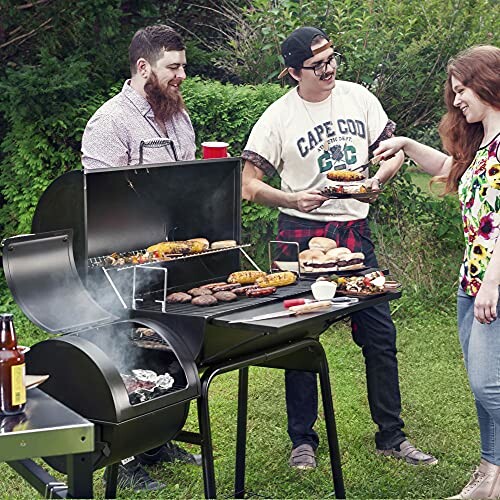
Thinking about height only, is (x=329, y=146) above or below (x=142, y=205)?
above

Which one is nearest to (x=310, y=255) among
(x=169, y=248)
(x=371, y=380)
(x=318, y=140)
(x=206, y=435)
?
(x=318, y=140)

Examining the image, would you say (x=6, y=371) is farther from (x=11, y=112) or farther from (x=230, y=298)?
(x=11, y=112)

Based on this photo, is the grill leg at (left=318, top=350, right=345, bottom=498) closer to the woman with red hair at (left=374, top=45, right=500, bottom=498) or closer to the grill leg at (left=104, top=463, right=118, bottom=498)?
the woman with red hair at (left=374, top=45, right=500, bottom=498)

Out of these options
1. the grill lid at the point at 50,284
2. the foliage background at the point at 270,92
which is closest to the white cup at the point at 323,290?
the grill lid at the point at 50,284

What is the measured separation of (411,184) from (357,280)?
3.90 meters

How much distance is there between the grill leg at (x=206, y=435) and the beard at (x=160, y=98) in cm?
136

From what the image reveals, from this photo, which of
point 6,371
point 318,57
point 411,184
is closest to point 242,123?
point 411,184

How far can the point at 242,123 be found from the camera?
23.8 feet

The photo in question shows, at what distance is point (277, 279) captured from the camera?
13.0 feet

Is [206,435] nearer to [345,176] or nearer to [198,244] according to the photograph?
[198,244]

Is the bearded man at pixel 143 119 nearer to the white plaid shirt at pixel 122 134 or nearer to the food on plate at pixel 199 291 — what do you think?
the white plaid shirt at pixel 122 134

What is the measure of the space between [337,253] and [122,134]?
3.44 ft

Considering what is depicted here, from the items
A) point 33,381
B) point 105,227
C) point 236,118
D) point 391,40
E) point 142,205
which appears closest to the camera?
point 33,381

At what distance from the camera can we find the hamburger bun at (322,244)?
4344mm
